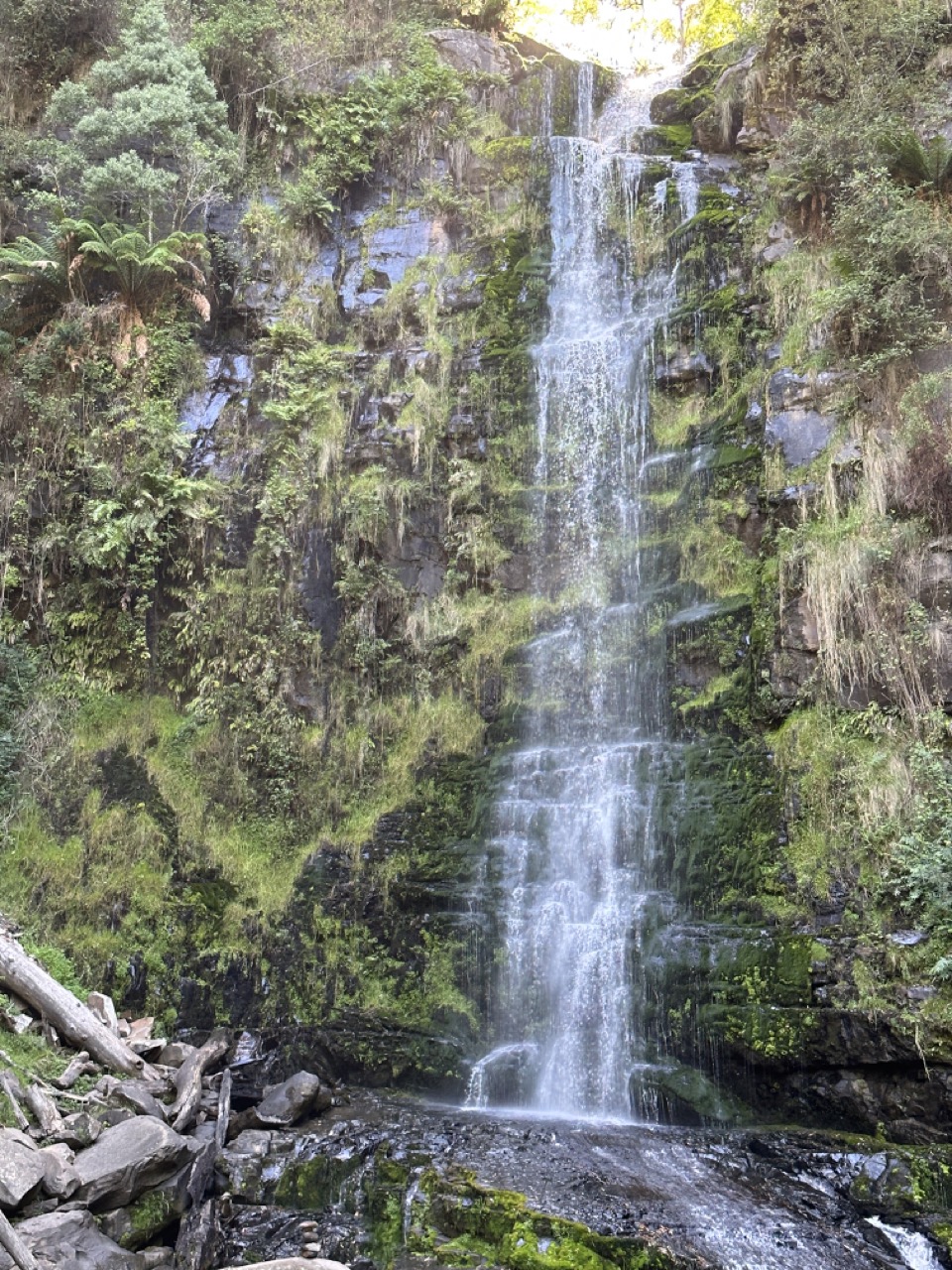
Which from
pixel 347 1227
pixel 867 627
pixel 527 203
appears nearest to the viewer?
pixel 347 1227

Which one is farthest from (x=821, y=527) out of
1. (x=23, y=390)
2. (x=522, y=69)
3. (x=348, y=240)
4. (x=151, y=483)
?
(x=522, y=69)

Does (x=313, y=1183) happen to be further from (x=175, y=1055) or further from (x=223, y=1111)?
(x=175, y=1055)

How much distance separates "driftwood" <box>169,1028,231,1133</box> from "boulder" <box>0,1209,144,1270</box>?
5.42ft

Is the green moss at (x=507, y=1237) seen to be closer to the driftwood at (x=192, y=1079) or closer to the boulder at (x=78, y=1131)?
the driftwood at (x=192, y=1079)

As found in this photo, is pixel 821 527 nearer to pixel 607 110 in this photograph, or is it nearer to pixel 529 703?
pixel 529 703

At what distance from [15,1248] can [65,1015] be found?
302 cm

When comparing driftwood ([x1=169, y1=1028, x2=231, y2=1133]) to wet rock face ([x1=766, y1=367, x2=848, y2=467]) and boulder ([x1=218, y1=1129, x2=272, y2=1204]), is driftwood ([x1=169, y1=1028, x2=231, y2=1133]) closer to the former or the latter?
boulder ([x1=218, y1=1129, x2=272, y2=1204])

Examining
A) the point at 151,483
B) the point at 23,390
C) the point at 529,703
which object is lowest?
the point at 529,703

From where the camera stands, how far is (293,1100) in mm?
8391

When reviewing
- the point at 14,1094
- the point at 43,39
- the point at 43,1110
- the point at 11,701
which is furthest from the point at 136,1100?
the point at 43,39

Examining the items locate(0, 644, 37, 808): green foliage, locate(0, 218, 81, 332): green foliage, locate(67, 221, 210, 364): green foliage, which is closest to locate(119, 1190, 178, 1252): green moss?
locate(0, 644, 37, 808): green foliage

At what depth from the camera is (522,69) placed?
56.9 feet

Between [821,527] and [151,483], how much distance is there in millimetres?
8738

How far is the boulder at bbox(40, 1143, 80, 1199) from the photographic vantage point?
582 cm
